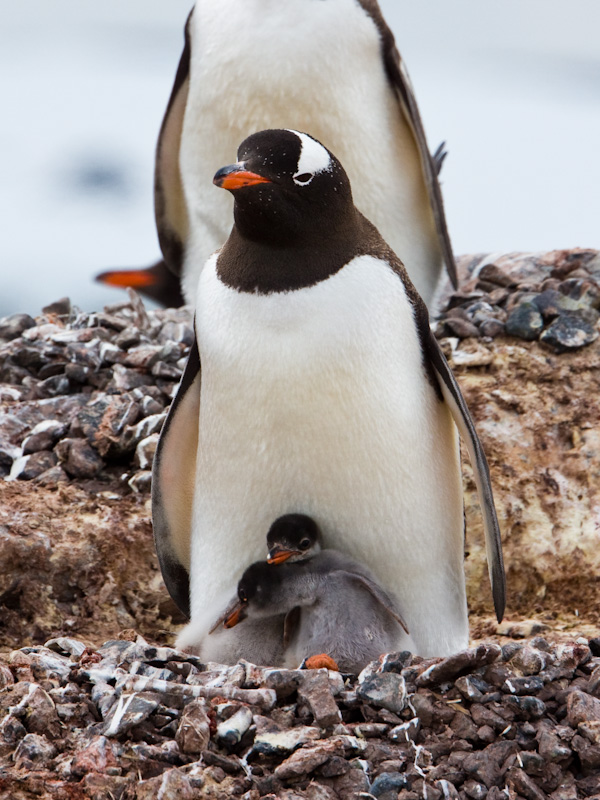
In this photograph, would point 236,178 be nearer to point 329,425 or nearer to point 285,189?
point 285,189

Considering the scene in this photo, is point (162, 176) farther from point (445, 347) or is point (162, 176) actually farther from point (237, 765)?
point (237, 765)

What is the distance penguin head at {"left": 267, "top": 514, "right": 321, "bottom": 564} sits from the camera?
2.16m

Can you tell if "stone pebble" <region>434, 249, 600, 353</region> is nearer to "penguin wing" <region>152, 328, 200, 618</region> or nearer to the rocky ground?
Result: the rocky ground

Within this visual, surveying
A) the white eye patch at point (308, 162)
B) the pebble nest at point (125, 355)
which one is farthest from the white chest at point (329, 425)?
the pebble nest at point (125, 355)

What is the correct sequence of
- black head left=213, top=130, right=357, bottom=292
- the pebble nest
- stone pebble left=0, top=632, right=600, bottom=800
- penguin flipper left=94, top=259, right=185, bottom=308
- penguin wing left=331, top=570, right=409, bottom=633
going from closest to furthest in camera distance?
stone pebble left=0, top=632, right=600, bottom=800
black head left=213, top=130, right=357, bottom=292
penguin wing left=331, top=570, right=409, bottom=633
the pebble nest
penguin flipper left=94, top=259, right=185, bottom=308

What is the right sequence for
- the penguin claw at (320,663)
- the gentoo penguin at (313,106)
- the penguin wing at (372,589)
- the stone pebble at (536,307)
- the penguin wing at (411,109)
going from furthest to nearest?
1. the stone pebble at (536,307)
2. the penguin wing at (411,109)
3. the gentoo penguin at (313,106)
4. the penguin wing at (372,589)
5. the penguin claw at (320,663)

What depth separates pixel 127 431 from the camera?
3217 millimetres

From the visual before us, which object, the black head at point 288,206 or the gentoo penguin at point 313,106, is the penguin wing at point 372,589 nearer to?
the black head at point 288,206

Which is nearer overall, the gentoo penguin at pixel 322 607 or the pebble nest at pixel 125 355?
the gentoo penguin at pixel 322 607

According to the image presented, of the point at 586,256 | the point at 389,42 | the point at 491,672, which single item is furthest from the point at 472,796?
the point at 586,256

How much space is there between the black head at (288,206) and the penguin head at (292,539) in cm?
49

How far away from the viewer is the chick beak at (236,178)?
2.04 m

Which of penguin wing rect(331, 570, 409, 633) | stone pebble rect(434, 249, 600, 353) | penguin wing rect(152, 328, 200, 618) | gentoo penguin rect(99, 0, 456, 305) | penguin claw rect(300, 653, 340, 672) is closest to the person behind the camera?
penguin claw rect(300, 653, 340, 672)

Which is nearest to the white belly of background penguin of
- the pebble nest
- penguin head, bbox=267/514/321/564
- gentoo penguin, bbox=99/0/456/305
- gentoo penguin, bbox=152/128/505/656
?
gentoo penguin, bbox=99/0/456/305
